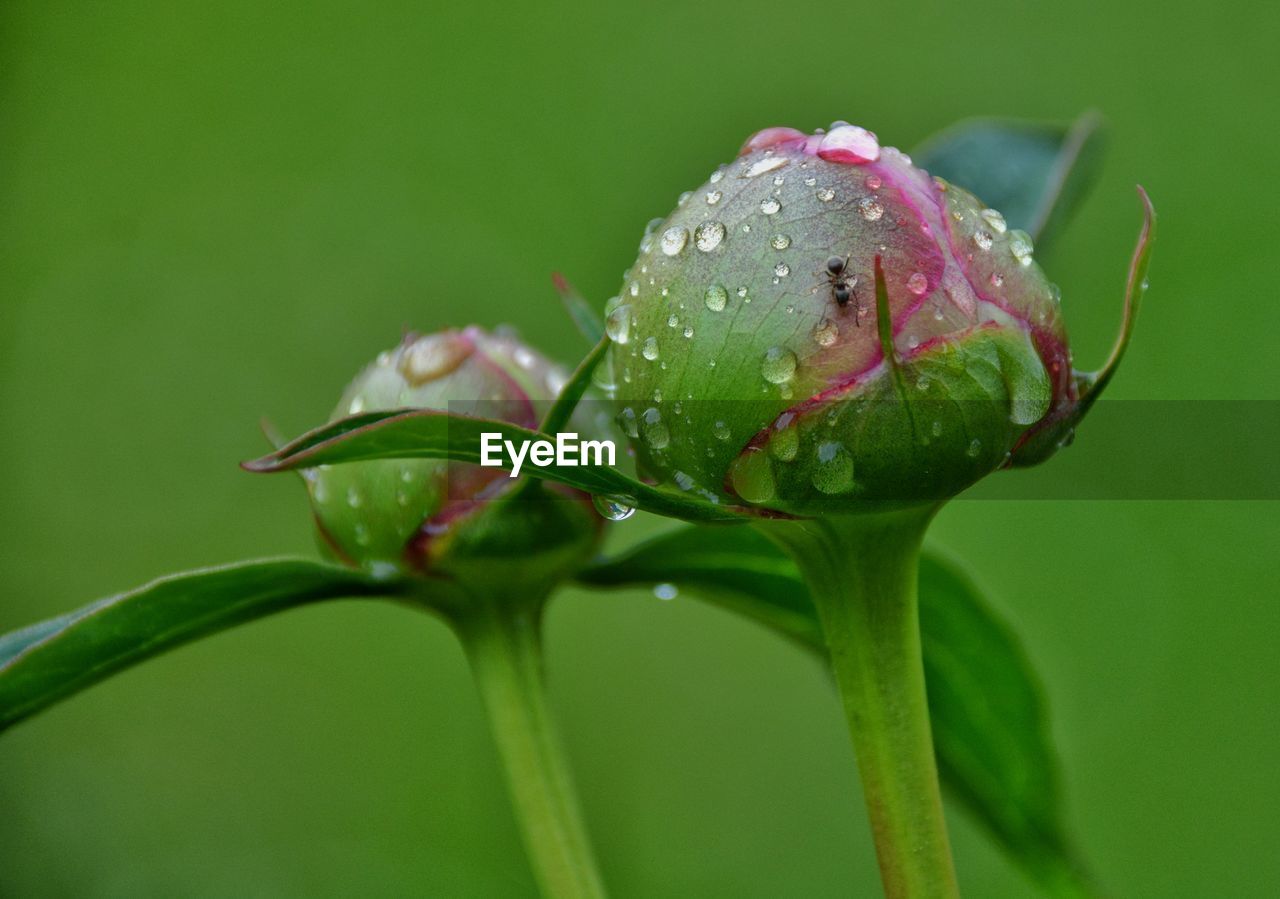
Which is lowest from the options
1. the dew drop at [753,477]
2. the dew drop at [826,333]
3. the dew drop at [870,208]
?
the dew drop at [753,477]

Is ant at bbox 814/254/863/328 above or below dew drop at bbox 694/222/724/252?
Answer: below

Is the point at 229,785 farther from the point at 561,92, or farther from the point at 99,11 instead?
the point at 99,11

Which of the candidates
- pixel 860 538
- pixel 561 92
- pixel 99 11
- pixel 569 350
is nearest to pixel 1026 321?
pixel 860 538

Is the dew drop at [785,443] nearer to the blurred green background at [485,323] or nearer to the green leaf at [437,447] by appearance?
the green leaf at [437,447]

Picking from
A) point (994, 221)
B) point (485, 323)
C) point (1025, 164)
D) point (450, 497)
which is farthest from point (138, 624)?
point (485, 323)

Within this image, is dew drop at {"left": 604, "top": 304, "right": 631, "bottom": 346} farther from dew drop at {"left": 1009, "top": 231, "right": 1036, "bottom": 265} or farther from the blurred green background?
the blurred green background

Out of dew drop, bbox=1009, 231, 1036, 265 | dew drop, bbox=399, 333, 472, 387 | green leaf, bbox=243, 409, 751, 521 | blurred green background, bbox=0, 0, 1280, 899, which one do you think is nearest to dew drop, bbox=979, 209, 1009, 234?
dew drop, bbox=1009, 231, 1036, 265
